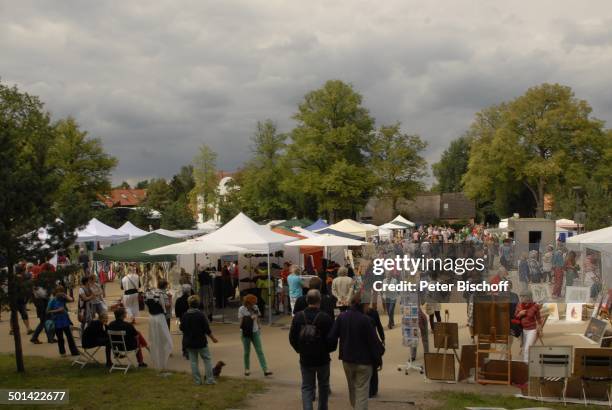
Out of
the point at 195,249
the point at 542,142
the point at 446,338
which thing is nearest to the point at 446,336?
the point at 446,338

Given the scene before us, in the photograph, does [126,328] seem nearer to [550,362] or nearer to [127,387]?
[127,387]

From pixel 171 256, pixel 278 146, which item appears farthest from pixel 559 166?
pixel 171 256

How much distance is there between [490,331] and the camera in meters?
9.91

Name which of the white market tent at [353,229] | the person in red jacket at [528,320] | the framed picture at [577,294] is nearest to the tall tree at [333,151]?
the white market tent at [353,229]

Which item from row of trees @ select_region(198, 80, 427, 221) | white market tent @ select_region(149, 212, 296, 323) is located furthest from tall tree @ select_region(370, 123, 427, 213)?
white market tent @ select_region(149, 212, 296, 323)

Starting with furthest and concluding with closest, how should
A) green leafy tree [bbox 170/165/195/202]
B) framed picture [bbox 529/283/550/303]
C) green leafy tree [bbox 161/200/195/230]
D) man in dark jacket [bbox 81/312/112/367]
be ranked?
green leafy tree [bbox 170/165/195/202]
green leafy tree [bbox 161/200/195/230]
framed picture [bbox 529/283/550/303]
man in dark jacket [bbox 81/312/112/367]

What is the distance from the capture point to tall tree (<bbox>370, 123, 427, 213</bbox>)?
54.5 m

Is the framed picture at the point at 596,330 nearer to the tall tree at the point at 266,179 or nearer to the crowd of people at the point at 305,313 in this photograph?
the crowd of people at the point at 305,313

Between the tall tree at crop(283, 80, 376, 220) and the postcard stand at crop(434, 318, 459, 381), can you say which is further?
the tall tree at crop(283, 80, 376, 220)

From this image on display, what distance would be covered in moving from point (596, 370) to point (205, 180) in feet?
197

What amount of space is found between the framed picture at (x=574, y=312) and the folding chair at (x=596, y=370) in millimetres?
6972

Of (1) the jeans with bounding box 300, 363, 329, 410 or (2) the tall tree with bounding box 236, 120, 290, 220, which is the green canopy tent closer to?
(1) the jeans with bounding box 300, 363, 329, 410

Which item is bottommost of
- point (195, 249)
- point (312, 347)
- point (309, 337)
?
point (312, 347)

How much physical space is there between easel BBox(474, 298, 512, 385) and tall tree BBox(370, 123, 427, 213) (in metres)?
44.1
